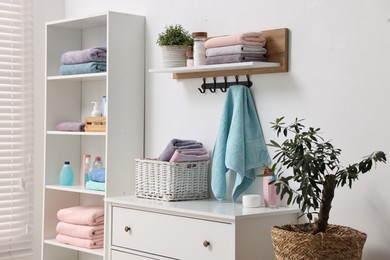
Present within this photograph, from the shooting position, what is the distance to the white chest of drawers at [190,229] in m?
2.71

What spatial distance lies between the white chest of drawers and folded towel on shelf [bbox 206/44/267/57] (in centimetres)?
67

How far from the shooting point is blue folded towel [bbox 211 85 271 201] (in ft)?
9.94

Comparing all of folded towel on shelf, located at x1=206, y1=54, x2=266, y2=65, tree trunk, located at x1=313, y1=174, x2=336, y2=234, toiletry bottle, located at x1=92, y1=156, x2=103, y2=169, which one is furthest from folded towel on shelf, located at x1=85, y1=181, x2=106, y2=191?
tree trunk, located at x1=313, y1=174, x2=336, y2=234

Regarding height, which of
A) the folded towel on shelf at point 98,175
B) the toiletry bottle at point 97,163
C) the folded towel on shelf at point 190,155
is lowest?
the folded towel on shelf at point 98,175

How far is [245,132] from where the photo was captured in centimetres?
307

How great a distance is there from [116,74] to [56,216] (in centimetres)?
100

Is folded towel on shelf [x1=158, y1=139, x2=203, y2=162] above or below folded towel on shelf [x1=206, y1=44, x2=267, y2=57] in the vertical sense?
below

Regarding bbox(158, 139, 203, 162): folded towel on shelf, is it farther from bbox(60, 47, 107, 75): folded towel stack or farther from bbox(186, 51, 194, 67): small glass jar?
bbox(60, 47, 107, 75): folded towel stack

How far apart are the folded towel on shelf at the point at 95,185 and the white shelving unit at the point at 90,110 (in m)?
0.04

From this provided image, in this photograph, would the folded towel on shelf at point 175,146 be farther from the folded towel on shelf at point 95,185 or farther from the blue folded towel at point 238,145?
the folded towel on shelf at point 95,185

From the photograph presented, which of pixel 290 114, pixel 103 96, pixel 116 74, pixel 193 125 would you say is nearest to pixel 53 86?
pixel 103 96

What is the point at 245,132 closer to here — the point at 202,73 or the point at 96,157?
the point at 202,73

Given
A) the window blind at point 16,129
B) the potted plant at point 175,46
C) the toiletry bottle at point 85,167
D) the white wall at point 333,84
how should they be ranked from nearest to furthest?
1. the white wall at point 333,84
2. the potted plant at point 175,46
3. the toiletry bottle at point 85,167
4. the window blind at point 16,129

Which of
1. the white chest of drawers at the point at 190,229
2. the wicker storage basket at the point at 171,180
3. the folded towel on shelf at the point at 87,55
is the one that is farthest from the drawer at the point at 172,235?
the folded towel on shelf at the point at 87,55
